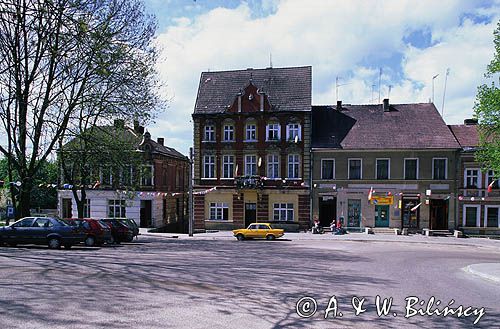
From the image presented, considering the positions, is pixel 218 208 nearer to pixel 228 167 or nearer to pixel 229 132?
pixel 228 167

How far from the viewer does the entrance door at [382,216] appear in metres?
37.2

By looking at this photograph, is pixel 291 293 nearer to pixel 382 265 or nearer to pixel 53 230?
pixel 382 265

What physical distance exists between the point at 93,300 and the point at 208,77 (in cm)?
3543

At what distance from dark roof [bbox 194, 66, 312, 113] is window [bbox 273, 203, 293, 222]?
8771mm

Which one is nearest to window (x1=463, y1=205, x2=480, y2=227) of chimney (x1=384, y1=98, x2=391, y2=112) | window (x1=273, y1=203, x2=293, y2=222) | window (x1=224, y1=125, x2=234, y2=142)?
chimney (x1=384, y1=98, x2=391, y2=112)

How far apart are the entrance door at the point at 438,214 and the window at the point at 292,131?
13070 millimetres

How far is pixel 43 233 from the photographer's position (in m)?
20.8

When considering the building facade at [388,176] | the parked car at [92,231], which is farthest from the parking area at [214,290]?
the building facade at [388,176]

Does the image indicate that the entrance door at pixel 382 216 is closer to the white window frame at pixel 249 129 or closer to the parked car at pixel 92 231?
the white window frame at pixel 249 129

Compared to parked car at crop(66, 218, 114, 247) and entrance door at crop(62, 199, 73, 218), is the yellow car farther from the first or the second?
entrance door at crop(62, 199, 73, 218)

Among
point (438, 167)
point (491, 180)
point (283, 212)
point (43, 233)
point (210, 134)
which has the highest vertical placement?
point (210, 134)

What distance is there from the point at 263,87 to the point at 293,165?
8315mm

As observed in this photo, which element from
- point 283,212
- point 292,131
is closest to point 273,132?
point 292,131

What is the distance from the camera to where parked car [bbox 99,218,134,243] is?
1066 inches
